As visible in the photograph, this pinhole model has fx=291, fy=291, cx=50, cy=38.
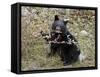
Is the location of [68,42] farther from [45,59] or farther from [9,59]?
[9,59]

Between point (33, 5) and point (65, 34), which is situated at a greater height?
point (33, 5)

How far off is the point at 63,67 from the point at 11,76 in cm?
35

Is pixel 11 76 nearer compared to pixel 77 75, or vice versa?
pixel 11 76

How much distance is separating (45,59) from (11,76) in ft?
0.80

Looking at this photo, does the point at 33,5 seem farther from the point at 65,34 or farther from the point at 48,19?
the point at 65,34

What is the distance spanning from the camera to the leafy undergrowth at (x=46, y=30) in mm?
1831

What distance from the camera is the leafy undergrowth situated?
1.83 meters

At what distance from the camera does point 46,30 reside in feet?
6.18

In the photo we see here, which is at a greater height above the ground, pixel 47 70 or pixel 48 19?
pixel 48 19

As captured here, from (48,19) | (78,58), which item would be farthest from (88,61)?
(48,19)

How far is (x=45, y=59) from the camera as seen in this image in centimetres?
189

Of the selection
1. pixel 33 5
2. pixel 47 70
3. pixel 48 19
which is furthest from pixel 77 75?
pixel 33 5

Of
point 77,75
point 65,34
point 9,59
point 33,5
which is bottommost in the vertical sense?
point 77,75

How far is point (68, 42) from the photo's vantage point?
196 cm
